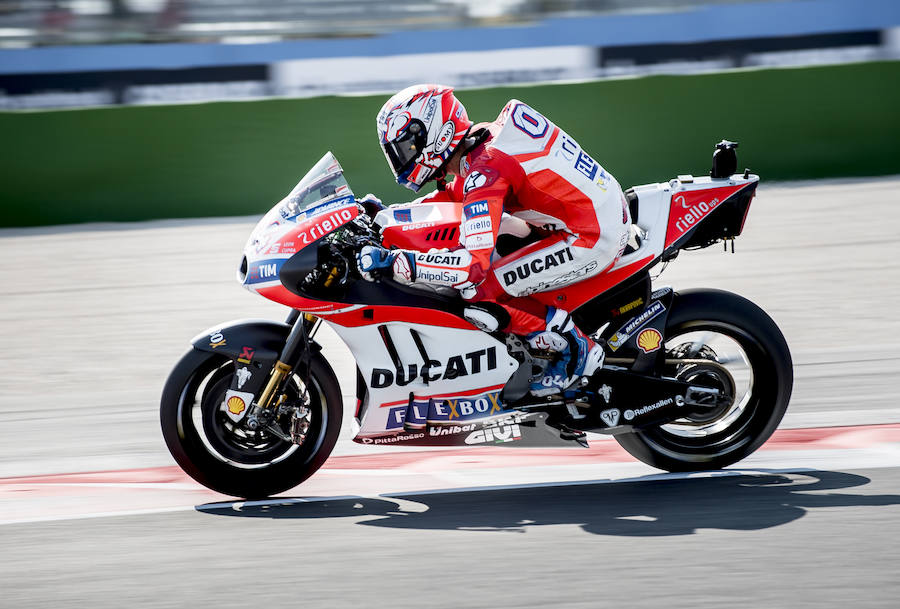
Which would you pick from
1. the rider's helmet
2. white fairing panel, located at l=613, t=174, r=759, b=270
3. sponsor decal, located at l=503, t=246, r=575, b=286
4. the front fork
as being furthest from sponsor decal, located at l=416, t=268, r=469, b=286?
white fairing panel, located at l=613, t=174, r=759, b=270

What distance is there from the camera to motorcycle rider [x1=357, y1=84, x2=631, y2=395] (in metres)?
4.74

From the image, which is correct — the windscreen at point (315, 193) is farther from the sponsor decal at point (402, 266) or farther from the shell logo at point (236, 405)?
the shell logo at point (236, 405)

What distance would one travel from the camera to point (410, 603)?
3898 millimetres

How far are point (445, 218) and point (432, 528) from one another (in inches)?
52.6

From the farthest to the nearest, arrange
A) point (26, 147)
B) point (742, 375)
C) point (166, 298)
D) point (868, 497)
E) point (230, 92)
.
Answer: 1. point (230, 92)
2. point (26, 147)
3. point (166, 298)
4. point (742, 375)
5. point (868, 497)

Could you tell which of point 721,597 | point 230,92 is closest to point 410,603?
point 721,597

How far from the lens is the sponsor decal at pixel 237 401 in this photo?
15.8ft

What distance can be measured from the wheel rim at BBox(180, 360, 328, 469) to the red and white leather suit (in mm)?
748

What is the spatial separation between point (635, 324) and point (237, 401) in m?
1.83

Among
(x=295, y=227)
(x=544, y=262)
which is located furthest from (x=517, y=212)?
(x=295, y=227)

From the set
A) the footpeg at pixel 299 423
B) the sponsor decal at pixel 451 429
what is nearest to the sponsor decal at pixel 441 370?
the sponsor decal at pixel 451 429

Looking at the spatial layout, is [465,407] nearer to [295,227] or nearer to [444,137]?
[295,227]

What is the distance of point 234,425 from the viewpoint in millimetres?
4883

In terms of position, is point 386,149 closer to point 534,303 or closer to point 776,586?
point 534,303
